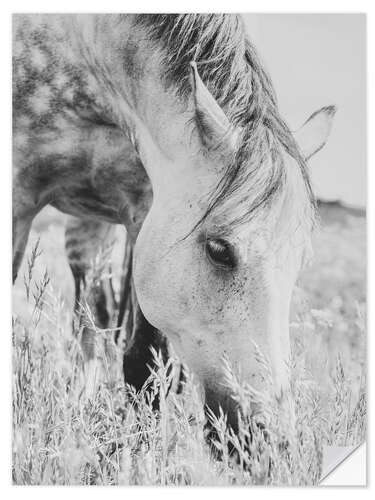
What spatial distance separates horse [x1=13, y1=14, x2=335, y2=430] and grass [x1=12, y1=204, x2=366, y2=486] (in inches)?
4.2

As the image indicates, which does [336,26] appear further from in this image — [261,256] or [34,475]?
[34,475]

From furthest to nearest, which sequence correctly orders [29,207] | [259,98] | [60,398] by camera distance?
[29,207] < [60,398] < [259,98]

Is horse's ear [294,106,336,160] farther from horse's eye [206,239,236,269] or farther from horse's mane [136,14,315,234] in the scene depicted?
horse's eye [206,239,236,269]

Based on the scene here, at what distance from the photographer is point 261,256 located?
5.61 feet

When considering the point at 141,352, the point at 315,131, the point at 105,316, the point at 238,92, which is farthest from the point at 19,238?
the point at 315,131

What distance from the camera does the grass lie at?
173 cm

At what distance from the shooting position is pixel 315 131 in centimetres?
199

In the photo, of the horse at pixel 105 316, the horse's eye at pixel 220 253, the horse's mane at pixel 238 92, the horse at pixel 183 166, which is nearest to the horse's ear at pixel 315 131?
the horse at pixel 183 166

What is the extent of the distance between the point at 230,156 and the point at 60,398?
2.68ft

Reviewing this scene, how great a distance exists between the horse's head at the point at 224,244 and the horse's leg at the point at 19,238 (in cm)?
44

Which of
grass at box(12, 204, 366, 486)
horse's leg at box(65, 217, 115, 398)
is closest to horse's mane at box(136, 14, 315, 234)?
grass at box(12, 204, 366, 486)
